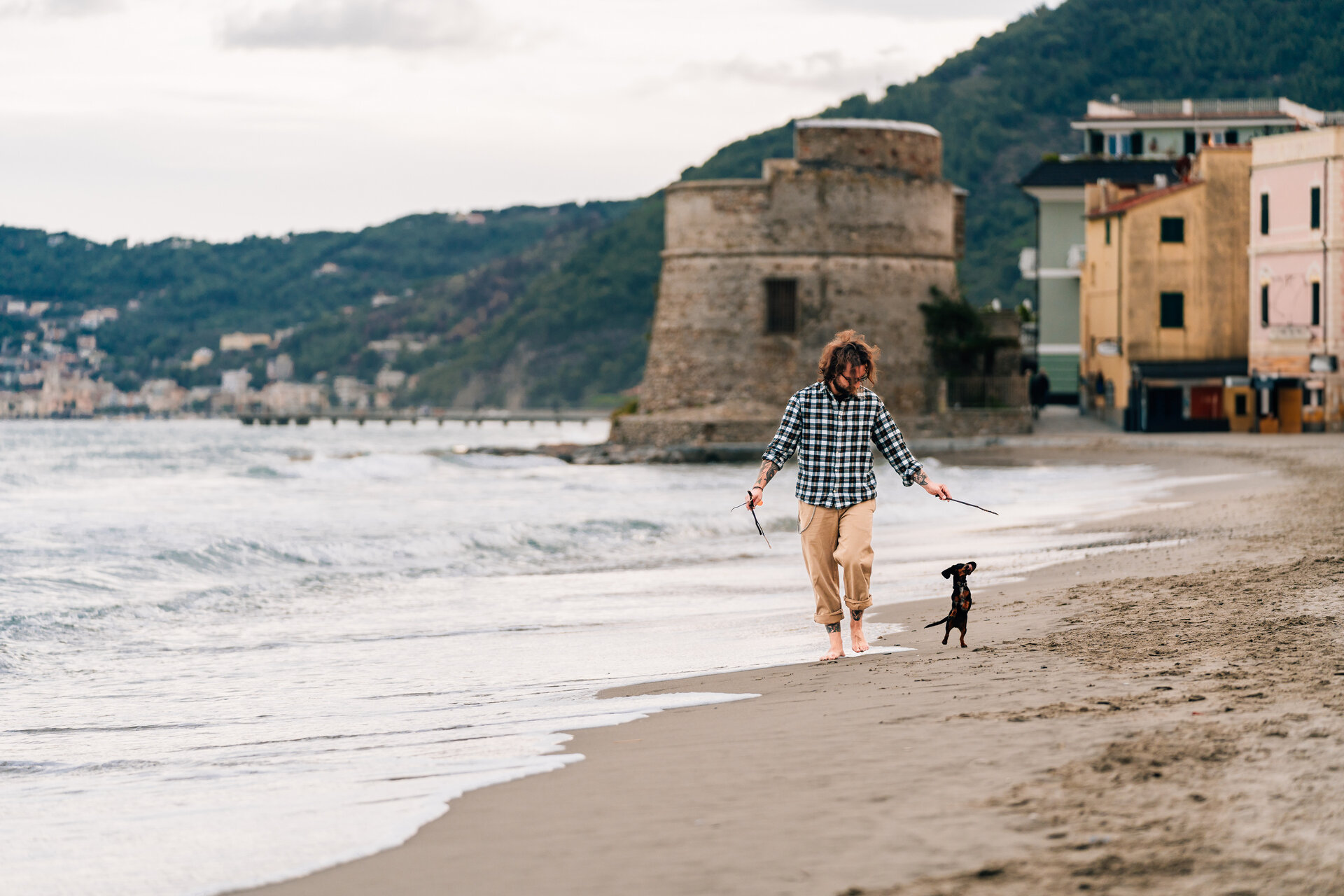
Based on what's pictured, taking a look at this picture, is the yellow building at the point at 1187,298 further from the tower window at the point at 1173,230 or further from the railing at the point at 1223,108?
the railing at the point at 1223,108

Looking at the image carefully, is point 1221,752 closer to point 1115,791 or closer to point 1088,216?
point 1115,791

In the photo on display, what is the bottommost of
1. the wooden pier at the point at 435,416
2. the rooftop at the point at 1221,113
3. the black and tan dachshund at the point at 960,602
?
the wooden pier at the point at 435,416

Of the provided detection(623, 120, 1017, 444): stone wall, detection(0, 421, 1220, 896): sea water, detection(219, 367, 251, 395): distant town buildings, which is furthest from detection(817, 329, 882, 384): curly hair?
detection(219, 367, 251, 395): distant town buildings

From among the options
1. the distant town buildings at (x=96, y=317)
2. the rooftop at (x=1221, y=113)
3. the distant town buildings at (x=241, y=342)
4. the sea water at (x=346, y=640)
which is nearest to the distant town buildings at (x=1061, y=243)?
the rooftop at (x=1221, y=113)

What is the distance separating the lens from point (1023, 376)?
3931cm

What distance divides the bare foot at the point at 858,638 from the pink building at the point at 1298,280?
29517 mm

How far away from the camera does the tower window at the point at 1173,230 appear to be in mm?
37469

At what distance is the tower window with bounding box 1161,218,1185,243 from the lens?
123 feet

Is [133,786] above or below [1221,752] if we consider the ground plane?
below

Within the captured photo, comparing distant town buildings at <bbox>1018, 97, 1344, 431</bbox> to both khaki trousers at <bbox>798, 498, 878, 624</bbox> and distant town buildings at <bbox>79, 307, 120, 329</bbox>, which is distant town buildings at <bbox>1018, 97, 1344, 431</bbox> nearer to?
khaki trousers at <bbox>798, 498, 878, 624</bbox>

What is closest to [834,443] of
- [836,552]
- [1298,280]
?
[836,552]

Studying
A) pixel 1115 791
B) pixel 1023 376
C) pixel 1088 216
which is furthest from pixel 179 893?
pixel 1088 216

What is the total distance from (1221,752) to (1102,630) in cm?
262

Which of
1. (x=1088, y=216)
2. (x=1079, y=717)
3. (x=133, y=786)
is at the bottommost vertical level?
(x=133, y=786)
